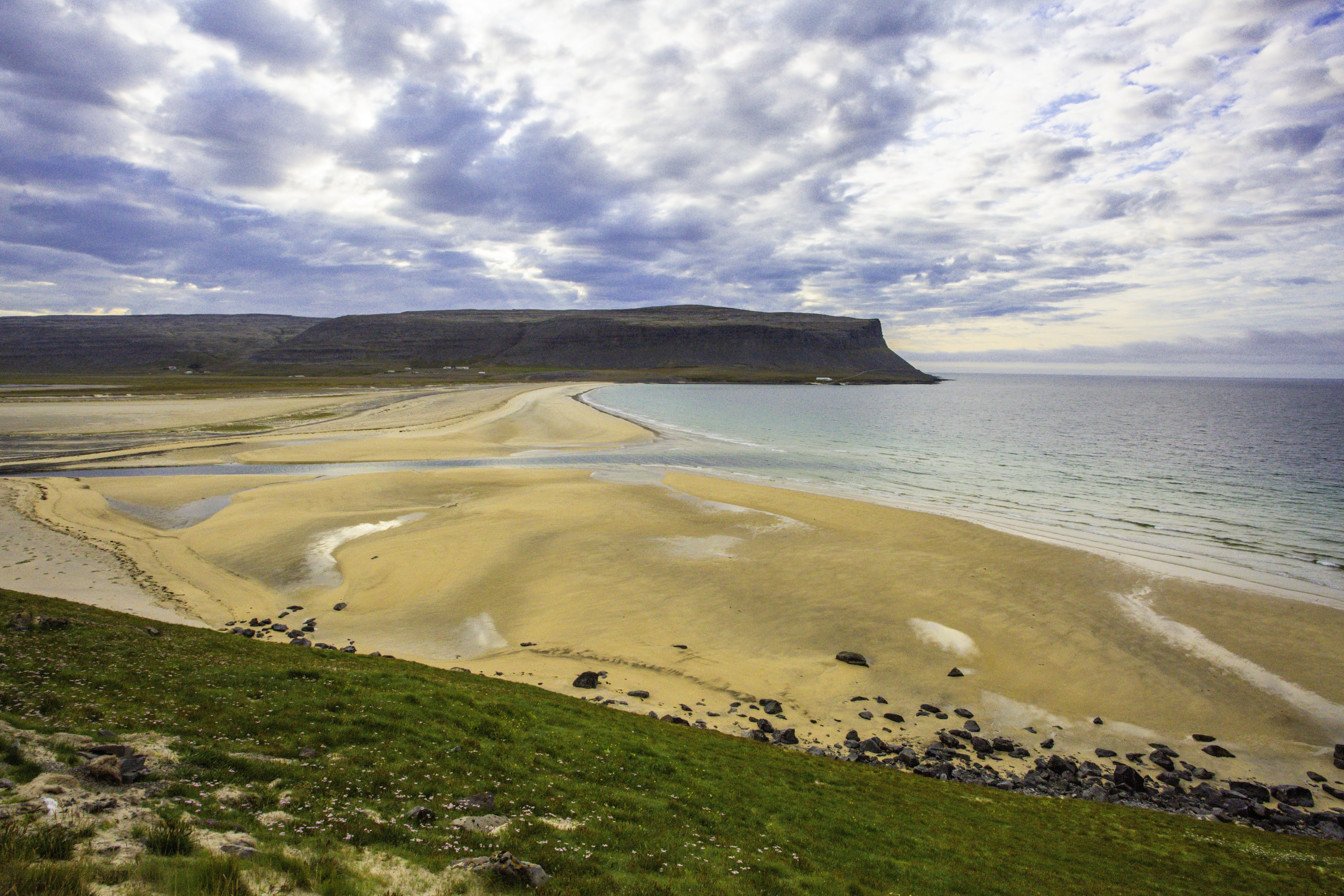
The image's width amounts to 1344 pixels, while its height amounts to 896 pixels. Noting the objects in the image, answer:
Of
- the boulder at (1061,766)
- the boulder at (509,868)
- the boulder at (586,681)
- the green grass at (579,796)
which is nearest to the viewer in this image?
the boulder at (509,868)

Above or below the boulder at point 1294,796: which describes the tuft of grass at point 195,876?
above

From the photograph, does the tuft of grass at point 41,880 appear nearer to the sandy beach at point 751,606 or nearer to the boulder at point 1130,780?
the sandy beach at point 751,606

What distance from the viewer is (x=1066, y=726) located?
13469 mm

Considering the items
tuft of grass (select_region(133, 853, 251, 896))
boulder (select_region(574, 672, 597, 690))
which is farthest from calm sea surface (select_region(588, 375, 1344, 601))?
tuft of grass (select_region(133, 853, 251, 896))

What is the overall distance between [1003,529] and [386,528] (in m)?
27.1

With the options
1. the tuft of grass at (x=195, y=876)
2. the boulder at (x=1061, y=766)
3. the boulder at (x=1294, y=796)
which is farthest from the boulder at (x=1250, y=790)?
the tuft of grass at (x=195, y=876)

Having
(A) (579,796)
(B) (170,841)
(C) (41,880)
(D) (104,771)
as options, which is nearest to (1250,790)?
(A) (579,796)

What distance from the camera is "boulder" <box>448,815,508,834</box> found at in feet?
21.8

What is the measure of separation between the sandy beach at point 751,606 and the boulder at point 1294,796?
1.62ft

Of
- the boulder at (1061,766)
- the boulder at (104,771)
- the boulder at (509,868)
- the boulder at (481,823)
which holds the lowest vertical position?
the boulder at (1061,766)

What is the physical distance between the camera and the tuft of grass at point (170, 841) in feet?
16.3

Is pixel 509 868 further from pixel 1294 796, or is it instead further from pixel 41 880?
pixel 1294 796

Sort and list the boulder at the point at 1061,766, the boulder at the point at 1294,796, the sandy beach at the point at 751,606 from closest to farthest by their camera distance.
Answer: the boulder at the point at 1294,796, the boulder at the point at 1061,766, the sandy beach at the point at 751,606

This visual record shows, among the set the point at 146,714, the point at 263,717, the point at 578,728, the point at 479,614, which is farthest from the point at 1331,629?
the point at 146,714
